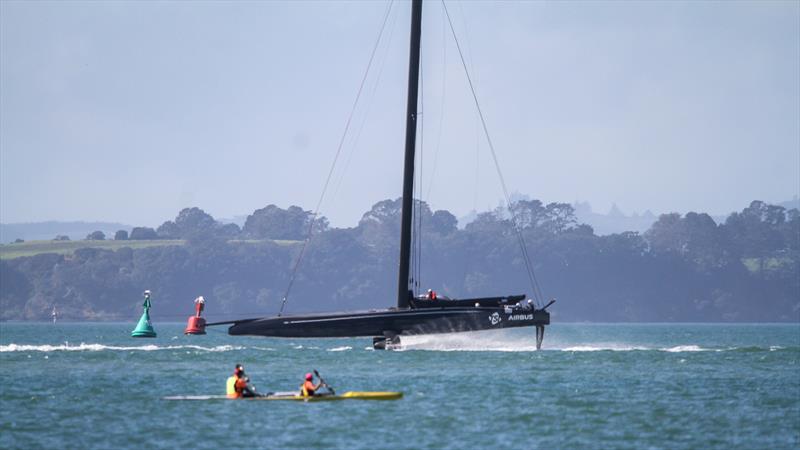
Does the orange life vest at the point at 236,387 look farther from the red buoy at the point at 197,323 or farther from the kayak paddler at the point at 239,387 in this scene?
the red buoy at the point at 197,323

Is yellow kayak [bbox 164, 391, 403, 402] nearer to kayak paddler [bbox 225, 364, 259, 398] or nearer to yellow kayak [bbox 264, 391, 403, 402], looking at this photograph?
yellow kayak [bbox 264, 391, 403, 402]

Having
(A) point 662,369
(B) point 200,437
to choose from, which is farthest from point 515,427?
(A) point 662,369

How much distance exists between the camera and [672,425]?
4250cm

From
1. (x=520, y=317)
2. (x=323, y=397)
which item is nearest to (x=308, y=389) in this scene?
(x=323, y=397)

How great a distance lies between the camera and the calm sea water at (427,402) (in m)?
39.5

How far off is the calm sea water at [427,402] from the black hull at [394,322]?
1041 mm

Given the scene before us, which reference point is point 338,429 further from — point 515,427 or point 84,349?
point 84,349

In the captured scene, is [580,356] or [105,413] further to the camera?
[580,356]

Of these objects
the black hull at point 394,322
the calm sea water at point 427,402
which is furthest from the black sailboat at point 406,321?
the calm sea water at point 427,402

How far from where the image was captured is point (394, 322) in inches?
2616

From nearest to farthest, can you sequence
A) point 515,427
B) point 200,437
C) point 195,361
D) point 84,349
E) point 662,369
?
1. point 200,437
2. point 515,427
3. point 662,369
4. point 195,361
5. point 84,349

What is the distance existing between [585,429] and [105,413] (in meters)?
13.4

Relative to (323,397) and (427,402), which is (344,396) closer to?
(323,397)

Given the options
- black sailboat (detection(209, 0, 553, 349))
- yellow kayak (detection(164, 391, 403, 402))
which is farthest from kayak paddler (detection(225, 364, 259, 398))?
black sailboat (detection(209, 0, 553, 349))
